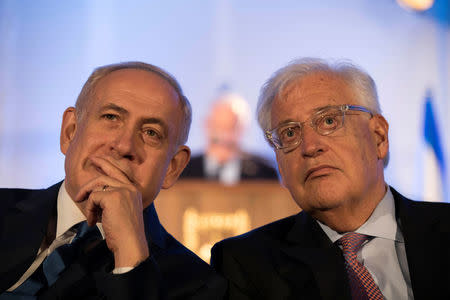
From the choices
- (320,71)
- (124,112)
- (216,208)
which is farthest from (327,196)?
(216,208)

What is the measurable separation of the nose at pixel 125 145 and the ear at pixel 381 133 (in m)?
0.94

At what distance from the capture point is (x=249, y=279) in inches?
61.1

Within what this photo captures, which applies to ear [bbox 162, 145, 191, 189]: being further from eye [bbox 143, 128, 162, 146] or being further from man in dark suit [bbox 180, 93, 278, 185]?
man in dark suit [bbox 180, 93, 278, 185]

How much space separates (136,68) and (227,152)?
3.54m

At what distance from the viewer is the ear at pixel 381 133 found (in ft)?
5.65

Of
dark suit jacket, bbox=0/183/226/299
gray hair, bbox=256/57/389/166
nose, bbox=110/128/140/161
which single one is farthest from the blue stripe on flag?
nose, bbox=110/128/140/161

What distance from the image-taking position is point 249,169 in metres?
5.18

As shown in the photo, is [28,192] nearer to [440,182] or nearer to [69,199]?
[69,199]

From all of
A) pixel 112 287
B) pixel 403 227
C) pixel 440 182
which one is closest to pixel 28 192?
pixel 112 287

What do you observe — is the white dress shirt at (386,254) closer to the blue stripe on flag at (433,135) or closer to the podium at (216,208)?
the podium at (216,208)

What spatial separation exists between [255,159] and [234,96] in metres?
0.83

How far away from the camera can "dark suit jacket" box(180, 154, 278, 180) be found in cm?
A: 516

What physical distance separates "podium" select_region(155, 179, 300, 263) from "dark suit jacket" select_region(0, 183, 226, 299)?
6.38ft

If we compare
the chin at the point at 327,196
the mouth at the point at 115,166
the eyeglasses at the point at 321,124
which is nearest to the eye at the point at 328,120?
the eyeglasses at the point at 321,124
